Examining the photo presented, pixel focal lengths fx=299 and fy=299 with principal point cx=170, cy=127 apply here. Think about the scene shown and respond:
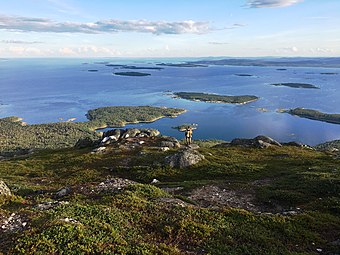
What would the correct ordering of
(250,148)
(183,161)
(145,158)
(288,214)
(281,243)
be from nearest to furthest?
(281,243) < (288,214) < (183,161) < (145,158) < (250,148)

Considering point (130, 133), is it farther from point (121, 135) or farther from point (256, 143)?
point (256, 143)

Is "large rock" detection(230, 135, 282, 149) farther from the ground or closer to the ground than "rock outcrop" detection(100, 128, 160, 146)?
farther from the ground

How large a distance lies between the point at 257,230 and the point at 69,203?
13028 millimetres

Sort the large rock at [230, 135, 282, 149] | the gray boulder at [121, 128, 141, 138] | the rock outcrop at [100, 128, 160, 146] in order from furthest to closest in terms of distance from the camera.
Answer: the gray boulder at [121, 128, 141, 138]
the rock outcrop at [100, 128, 160, 146]
the large rock at [230, 135, 282, 149]

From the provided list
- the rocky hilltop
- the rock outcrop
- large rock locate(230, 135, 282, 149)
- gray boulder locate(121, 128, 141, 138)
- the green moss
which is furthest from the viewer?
gray boulder locate(121, 128, 141, 138)

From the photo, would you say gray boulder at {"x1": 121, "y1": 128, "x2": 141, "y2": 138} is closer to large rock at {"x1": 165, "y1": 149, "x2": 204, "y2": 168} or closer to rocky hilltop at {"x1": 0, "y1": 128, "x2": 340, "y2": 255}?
large rock at {"x1": 165, "y1": 149, "x2": 204, "y2": 168}

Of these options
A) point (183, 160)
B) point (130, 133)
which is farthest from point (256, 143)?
point (130, 133)

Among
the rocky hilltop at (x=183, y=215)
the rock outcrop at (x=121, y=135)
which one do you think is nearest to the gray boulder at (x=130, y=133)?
the rock outcrop at (x=121, y=135)

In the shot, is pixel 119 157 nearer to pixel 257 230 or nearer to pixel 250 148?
pixel 250 148

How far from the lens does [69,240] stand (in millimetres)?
15297

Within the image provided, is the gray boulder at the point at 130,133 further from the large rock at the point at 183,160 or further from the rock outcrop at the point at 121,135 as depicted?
the large rock at the point at 183,160

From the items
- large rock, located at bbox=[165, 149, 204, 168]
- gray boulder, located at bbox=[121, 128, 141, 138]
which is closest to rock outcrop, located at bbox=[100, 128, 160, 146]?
gray boulder, located at bbox=[121, 128, 141, 138]

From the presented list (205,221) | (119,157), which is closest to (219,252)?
(205,221)

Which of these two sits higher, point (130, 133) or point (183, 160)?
point (183, 160)
